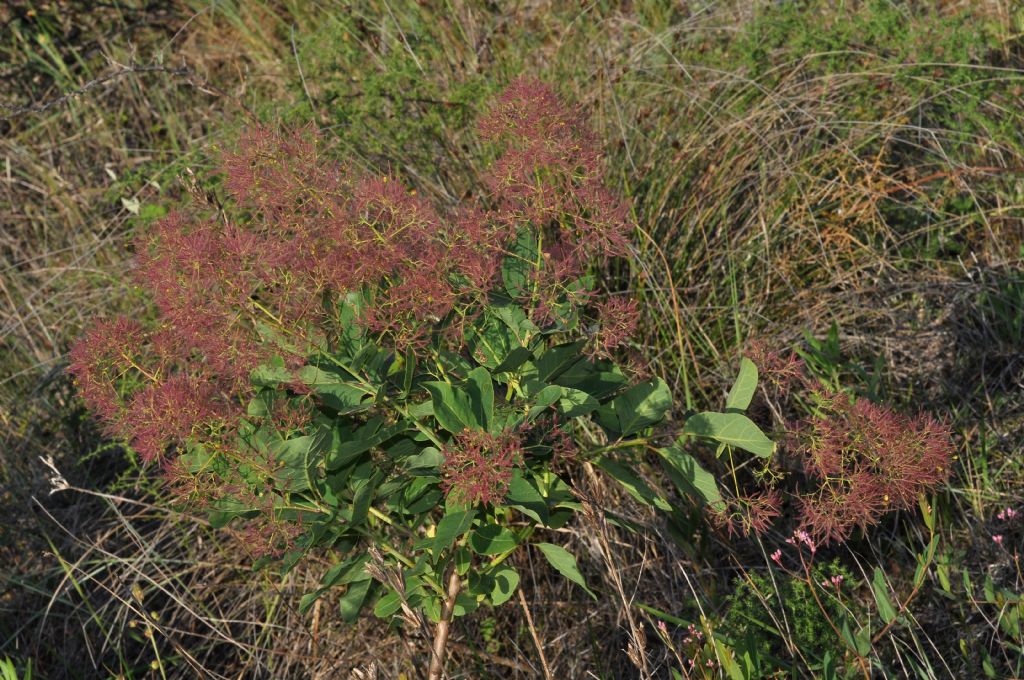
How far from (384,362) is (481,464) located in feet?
1.09

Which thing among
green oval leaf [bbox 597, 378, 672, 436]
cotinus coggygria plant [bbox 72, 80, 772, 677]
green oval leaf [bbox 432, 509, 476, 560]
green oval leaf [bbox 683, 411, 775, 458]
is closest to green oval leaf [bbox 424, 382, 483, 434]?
cotinus coggygria plant [bbox 72, 80, 772, 677]

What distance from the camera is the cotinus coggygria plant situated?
1.63m

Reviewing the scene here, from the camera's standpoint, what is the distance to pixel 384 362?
68.4 inches

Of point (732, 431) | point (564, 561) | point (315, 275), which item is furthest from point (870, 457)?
point (315, 275)

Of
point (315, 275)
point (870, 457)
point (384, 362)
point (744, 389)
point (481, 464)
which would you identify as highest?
point (315, 275)

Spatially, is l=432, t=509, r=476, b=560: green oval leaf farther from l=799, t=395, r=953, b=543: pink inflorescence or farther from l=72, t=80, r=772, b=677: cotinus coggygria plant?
l=799, t=395, r=953, b=543: pink inflorescence

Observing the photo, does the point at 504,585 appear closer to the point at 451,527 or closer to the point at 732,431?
the point at 451,527

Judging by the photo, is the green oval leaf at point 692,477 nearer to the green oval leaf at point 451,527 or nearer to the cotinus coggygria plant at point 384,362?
the cotinus coggygria plant at point 384,362

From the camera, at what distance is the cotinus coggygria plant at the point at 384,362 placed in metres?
1.63

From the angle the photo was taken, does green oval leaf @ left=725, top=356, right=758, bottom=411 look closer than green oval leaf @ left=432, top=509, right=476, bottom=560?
No

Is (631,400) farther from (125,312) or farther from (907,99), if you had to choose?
(125,312)

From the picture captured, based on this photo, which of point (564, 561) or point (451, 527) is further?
point (564, 561)

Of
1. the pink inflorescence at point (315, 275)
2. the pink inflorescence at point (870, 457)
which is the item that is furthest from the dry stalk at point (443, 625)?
the pink inflorescence at point (870, 457)

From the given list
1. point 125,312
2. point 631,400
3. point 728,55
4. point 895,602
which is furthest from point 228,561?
point 728,55
